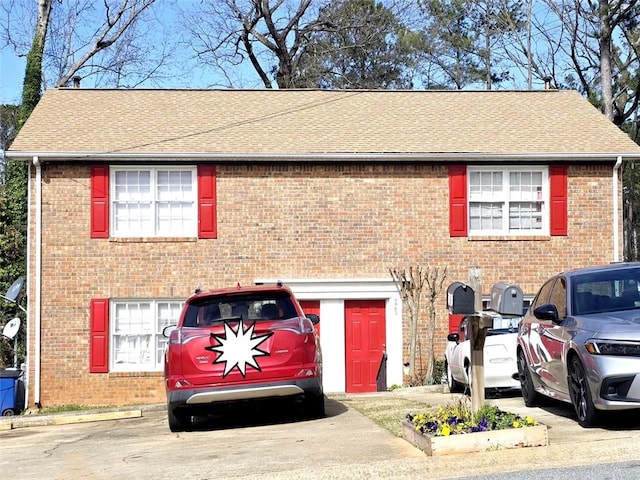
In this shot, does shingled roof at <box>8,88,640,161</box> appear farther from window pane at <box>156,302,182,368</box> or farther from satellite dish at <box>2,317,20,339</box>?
satellite dish at <box>2,317,20,339</box>

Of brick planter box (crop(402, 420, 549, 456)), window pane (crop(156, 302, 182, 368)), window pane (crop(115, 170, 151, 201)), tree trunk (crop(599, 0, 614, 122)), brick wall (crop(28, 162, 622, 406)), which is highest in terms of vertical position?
tree trunk (crop(599, 0, 614, 122))

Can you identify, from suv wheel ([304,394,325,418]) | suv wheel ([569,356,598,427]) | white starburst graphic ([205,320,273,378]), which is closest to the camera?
suv wheel ([569,356,598,427])

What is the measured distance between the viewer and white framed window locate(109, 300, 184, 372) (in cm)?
2056

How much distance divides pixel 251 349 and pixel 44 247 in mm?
9928

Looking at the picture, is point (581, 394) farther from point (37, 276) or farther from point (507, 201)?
point (37, 276)

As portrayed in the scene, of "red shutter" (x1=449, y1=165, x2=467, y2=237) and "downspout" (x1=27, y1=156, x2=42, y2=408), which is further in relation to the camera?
"red shutter" (x1=449, y1=165, x2=467, y2=237)

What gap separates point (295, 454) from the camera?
976 centimetres

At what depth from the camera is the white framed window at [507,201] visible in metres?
21.4

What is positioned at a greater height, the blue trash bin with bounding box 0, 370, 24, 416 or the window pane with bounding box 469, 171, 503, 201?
the window pane with bounding box 469, 171, 503, 201

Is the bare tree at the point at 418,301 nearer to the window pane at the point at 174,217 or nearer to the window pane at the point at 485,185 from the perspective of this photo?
the window pane at the point at 485,185

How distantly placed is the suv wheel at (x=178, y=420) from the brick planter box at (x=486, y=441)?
4049 mm

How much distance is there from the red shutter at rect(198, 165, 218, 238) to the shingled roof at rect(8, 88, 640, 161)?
45 centimetres

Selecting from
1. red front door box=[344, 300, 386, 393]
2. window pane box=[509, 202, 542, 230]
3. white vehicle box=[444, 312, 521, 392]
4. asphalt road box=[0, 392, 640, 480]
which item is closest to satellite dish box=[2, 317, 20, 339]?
red front door box=[344, 300, 386, 393]

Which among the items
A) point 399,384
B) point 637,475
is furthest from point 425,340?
point 637,475
